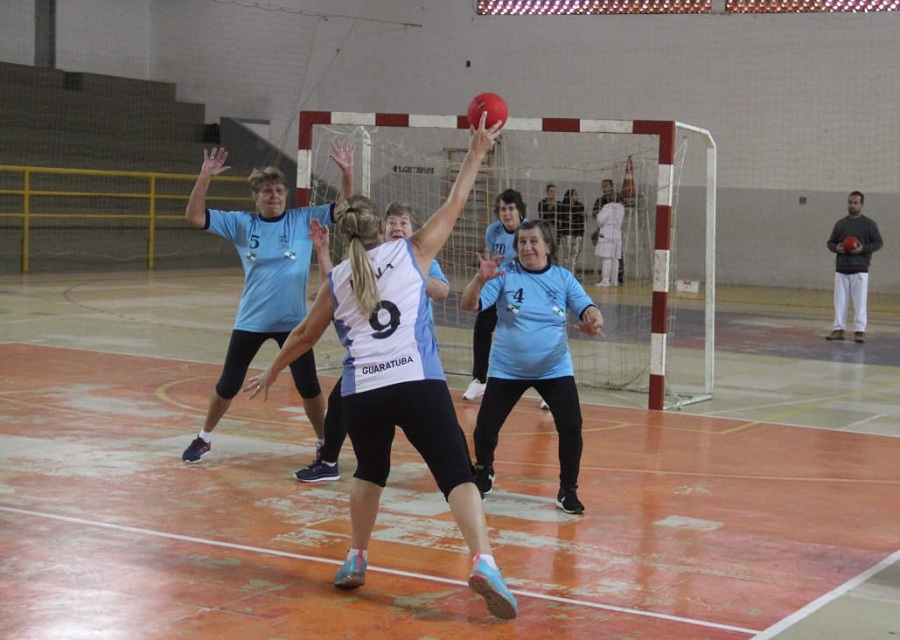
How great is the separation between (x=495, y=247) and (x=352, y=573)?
563 centimetres

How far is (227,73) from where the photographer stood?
30.0 metres

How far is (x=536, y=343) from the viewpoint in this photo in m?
7.19

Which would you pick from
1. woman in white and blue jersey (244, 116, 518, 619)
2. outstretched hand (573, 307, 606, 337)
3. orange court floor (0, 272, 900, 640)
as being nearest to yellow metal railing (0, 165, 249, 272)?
orange court floor (0, 272, 900, 640)

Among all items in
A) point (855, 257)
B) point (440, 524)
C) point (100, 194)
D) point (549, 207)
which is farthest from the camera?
point (100, 194)

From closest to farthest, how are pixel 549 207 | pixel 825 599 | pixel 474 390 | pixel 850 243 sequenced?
pixel 825 599 < pixel 474 390 < pixel 850 243 < pixel 549 207

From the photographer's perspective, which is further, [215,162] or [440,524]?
[215,162]

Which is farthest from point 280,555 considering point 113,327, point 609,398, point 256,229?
point 113,327

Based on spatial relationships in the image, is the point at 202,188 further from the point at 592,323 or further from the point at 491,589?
the point at 491,589

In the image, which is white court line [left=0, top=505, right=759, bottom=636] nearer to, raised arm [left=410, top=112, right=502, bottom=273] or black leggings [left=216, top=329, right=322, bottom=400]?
raised arm [left=410, top=112, right=502, bottom=273]

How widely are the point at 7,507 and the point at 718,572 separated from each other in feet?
12.6

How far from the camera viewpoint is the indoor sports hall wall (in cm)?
2480

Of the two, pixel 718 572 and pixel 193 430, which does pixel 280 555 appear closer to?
pixel 718 572

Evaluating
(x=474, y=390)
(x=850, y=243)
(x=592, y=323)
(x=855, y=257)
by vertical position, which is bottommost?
(x=474, y=390)

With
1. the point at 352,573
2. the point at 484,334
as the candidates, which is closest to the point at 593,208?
the point at 484,334
